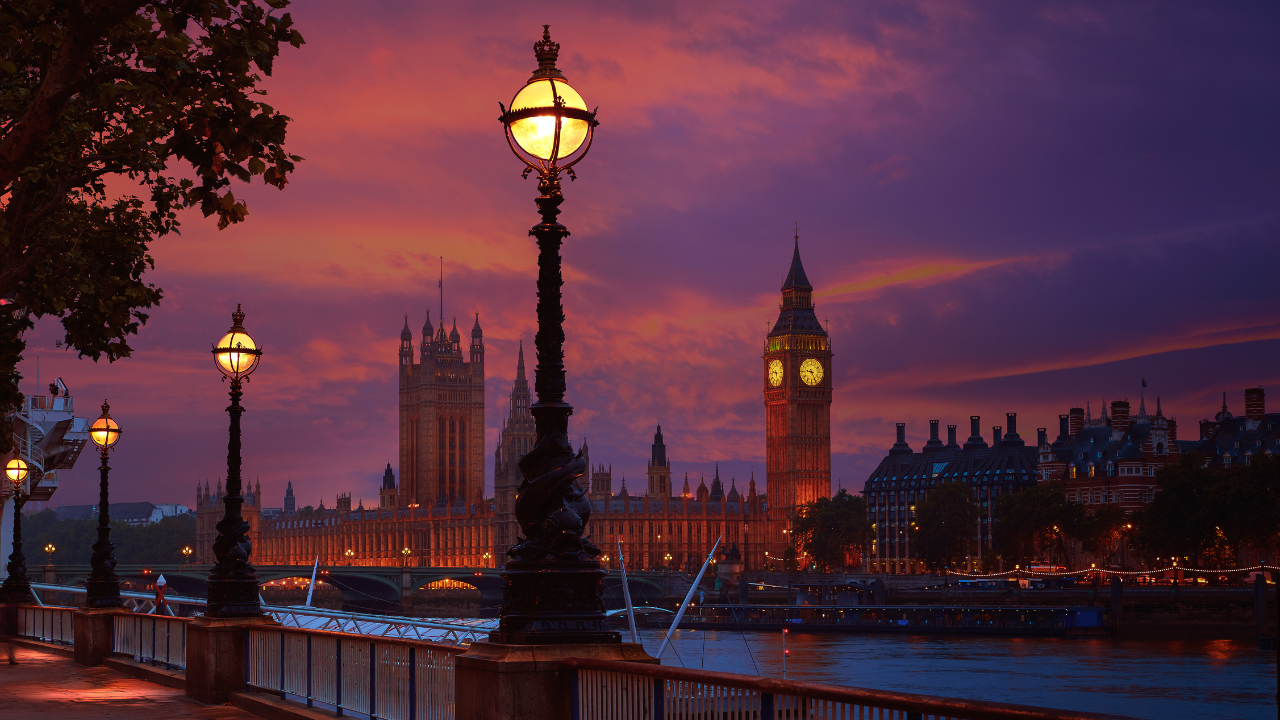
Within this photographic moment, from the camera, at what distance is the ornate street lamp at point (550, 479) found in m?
9.62

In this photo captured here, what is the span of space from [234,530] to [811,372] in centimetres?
16211

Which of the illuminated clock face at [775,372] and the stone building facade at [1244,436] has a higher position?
the illuminated clock face at [775,372]

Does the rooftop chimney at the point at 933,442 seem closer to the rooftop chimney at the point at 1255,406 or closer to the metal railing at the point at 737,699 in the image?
the rooftop chimney at the point at 1255,406

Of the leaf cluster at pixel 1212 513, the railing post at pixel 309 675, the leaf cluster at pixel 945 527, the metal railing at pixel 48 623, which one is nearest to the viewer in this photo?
the railing post at pixel 309 675

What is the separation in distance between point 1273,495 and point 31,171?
81749 millimetres

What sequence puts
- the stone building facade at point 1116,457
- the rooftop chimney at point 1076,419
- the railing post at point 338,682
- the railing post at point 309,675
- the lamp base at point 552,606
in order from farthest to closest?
the rooftop chimney at point 1076,419 → the stone building facade at point 1116,457 → the railing post at point 309,675 → the railing post at point 338,682 → the lamp base at point 552,606

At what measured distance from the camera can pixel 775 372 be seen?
180375 mm

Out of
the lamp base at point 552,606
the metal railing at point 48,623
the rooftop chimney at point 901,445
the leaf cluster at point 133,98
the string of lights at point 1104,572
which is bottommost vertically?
the string of lights at point 1104,572

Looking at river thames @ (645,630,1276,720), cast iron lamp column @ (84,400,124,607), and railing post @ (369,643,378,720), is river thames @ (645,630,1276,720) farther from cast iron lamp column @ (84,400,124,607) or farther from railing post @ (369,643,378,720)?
railing post @ (369,643,378,720)

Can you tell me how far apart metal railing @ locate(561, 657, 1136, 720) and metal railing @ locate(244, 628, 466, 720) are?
Result: 2.12 metres

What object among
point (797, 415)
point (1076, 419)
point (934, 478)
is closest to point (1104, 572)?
point (1076, 419)

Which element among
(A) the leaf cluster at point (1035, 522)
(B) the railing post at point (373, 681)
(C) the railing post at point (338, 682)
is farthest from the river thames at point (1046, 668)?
(B) the railing post at point (373, 681)

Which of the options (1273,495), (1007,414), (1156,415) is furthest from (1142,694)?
(1007,414)

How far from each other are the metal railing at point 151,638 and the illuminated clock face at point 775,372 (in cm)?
15770
